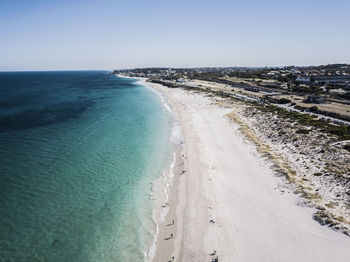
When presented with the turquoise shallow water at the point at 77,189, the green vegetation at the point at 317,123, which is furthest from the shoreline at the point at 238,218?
the green vegetation at the point at 317,123

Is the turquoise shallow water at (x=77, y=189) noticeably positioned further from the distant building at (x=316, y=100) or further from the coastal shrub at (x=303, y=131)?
the distant building at (x=316, y=100)

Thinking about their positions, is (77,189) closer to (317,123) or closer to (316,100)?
(317,123)

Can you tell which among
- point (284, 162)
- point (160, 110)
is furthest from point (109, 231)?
point (160, 110)

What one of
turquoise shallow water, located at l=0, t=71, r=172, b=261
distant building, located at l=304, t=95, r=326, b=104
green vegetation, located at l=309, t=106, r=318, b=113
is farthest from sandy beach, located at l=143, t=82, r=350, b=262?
distant building, located at l=304, t=95, r=326, b=104

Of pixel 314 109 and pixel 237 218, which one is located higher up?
pixel 314 109

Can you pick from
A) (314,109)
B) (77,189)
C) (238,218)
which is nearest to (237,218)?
(238,218)

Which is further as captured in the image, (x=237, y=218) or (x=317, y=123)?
(x=317, y=123)

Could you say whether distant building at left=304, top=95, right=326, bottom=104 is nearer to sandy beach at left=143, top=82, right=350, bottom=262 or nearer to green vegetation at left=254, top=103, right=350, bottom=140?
green vegetation at left=254, top=103, right=350, bottom=140
